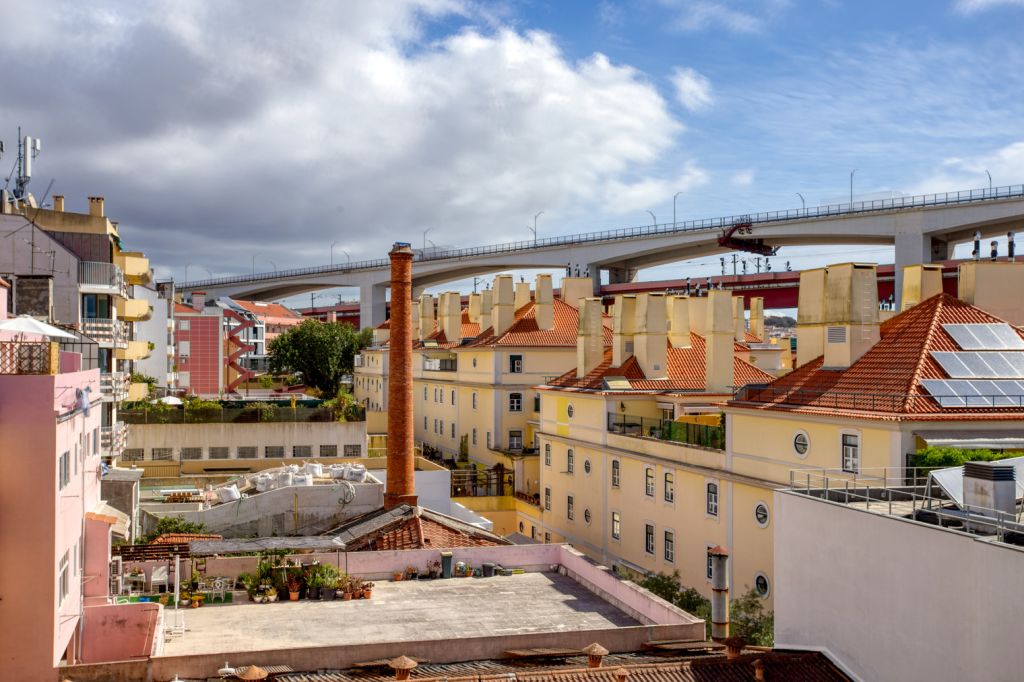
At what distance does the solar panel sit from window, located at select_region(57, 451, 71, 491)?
2168 centimetres

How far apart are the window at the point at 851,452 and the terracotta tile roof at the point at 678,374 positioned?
12.6m

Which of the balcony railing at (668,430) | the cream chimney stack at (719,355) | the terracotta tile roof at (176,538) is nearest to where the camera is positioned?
the terracotta tile roof at (176,538)

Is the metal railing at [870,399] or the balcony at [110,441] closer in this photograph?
the metal railing at [870,399]

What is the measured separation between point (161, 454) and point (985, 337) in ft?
128

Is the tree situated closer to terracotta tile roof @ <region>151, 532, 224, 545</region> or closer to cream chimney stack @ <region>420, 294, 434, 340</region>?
cream chimney stack @ <region>420, 294, 434, 340</region>

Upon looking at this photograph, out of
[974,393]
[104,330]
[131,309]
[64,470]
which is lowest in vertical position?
[64,470]

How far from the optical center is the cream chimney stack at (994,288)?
28328 millimetres

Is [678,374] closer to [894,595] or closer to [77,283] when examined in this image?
[77,283]

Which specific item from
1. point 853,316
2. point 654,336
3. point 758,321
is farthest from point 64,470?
point 758,321

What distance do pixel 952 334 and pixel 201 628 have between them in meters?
21.0

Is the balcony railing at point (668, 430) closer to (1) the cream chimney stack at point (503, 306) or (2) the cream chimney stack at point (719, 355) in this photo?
(2) the cream chimney stack at point (719, 355)

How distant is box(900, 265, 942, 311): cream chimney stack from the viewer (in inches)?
1210

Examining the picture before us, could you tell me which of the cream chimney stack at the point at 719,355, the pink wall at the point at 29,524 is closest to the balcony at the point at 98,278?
Result: the pink wall at the point at 29,524

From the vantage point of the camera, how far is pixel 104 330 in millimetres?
33531
